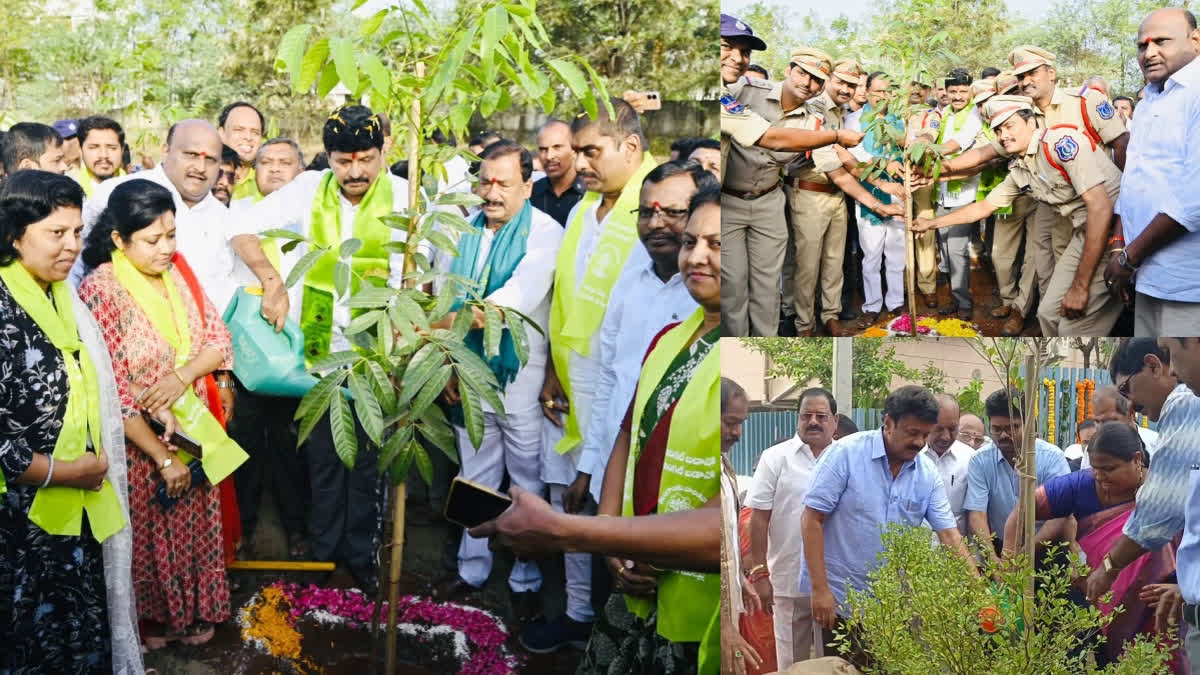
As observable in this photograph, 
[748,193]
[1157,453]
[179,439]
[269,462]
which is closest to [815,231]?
[748,193]

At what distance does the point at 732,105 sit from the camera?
3.15m

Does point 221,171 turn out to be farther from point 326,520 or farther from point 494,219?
Answer: point 326,520

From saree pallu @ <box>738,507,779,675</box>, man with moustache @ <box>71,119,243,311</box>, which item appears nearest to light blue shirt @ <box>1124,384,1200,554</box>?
saree pallu @ <box>738,507,779,675</box>

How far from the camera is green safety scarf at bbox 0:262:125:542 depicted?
3199 mm

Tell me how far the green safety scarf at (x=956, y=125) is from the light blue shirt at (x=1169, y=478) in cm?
73

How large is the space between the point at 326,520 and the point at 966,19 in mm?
2355

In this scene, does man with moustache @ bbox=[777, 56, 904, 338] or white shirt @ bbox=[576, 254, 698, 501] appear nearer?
man with moustache @ bbox=[777, 56, 904, 338]

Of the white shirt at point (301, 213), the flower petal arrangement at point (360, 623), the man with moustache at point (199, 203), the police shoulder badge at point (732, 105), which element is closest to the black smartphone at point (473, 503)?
the flower petal arrangement at point (360, 623)

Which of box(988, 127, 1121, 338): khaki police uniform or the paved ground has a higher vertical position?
box(988, 127, 1121, 338): khaki police uniform

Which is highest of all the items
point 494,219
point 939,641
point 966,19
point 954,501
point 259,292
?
point 966,19

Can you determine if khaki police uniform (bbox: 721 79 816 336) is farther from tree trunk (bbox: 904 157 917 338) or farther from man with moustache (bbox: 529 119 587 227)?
man with moustache (bbox: 529 119 587 227)

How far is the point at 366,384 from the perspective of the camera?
3100mm

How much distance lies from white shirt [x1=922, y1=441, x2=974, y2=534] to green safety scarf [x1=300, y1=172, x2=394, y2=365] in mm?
1661

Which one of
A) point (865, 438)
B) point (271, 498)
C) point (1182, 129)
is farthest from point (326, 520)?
point (1182, 129)
